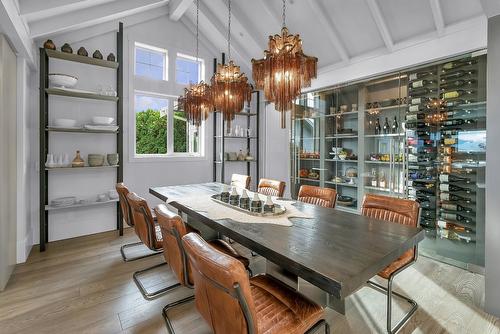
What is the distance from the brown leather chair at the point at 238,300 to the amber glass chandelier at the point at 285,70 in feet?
4.67

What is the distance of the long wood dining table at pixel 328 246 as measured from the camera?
1138 millimetres

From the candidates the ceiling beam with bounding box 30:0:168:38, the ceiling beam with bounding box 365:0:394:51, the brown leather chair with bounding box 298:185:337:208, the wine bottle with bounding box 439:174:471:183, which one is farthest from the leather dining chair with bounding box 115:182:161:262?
the wine bottle with bounding box 439:174:471:183

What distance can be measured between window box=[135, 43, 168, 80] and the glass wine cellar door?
2577 mm

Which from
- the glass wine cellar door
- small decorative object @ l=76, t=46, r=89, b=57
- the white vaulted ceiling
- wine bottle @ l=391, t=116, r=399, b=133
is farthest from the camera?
wine bottle @ l=391, t=116, r=399, b=133

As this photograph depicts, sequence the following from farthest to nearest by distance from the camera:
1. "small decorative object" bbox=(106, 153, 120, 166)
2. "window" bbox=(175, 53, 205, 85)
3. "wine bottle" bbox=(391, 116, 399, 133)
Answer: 1. "window" bbox=(175, 53, 205, 85)
2. "wine bottle" bbox=(391, 116, 399, 133)
3. "small decorative object" bbox=(106, 153, 120, 166)

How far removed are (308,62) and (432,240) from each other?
2.80 metres

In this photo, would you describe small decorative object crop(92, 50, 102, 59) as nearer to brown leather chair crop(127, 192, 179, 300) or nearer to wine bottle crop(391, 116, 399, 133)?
brown leather chair crop(127, 192, 179, 300)

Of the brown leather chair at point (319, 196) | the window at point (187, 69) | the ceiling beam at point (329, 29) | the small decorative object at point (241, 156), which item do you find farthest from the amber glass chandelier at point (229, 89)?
the small decorative object at point (241, 156)

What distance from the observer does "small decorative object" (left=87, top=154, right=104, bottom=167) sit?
Result: 3.61m

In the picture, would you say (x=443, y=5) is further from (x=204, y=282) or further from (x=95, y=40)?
(x=95, y=40)

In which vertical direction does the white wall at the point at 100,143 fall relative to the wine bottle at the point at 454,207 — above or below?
above

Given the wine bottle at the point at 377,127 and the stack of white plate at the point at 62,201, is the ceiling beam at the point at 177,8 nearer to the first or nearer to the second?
the stack of white plate at the point at 62,201

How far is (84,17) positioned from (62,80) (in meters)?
0.82

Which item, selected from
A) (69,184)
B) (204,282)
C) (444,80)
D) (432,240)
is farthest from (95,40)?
(432,240)
